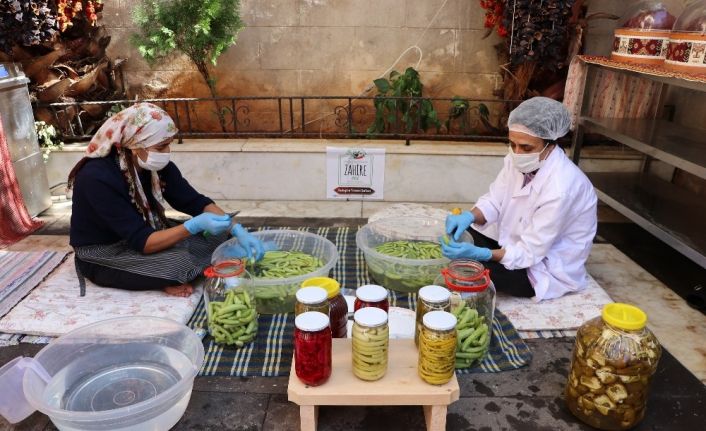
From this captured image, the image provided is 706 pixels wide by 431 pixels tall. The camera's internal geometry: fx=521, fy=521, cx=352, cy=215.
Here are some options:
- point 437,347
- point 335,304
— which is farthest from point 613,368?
point 335,304

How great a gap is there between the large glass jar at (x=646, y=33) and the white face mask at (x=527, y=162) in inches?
60.9

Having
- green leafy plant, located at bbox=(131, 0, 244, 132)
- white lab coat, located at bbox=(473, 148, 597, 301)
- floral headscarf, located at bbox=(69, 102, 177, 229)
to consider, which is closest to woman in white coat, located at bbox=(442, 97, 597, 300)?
white lab coat, located at bbox=(473, 148, 597, 301)

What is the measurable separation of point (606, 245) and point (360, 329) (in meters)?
2.66

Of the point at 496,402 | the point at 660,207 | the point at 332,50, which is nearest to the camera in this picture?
the point at 496,402

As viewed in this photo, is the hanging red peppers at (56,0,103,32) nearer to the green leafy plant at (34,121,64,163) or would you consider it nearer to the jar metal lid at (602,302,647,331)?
the green leafy plant at (34,121,64,163)

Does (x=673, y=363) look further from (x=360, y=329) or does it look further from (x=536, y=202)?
(x=360, y=329)

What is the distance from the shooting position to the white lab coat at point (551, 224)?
2605 mm

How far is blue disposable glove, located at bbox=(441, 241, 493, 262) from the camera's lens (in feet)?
8.49

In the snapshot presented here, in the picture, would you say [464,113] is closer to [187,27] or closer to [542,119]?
[542,119]

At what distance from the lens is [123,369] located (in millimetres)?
2209

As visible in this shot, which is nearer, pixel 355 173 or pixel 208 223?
pixel 208 223

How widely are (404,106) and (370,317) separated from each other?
333 cm

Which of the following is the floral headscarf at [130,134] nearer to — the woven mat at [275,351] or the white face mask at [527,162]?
the woven mat at [275,351]

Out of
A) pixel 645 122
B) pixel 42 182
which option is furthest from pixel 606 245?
pixel 42 182
